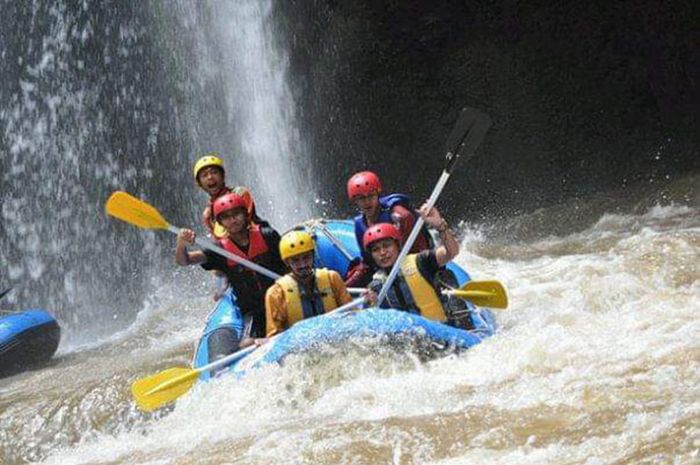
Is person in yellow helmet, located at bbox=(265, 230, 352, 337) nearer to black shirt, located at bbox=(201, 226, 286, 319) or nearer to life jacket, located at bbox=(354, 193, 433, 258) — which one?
black shirt, located at bbox=(201, 226, 286, 319)

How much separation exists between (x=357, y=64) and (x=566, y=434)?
10.2 metres

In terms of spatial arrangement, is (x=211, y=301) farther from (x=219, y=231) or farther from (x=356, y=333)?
(x=356, y=333)

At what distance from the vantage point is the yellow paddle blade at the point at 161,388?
219 inches

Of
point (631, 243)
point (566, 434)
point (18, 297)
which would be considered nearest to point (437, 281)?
point (566, 434)

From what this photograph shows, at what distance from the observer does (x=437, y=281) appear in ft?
19.4

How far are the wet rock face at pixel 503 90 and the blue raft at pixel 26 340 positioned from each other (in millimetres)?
5282

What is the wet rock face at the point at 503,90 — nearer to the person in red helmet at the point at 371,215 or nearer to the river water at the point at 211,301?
the river water at the point at 211,301

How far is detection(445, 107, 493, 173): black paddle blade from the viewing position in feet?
21.4

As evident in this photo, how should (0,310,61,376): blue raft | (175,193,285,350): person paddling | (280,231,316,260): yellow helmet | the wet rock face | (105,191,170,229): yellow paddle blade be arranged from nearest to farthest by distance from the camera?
(280,231,316,260): yellow helmet
(175,193,285,350): person paddling
(105,191,170,229): yellow paddle blade
(0,310,61,376): blue raft
the wet rock face

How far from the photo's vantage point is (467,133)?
654cm

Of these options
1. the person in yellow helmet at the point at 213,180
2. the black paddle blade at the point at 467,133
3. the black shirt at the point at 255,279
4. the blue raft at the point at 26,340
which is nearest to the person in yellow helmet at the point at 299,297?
the black shirt at the point at 255,279

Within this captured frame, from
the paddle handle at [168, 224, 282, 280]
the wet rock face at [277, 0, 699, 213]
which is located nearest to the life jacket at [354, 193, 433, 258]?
the paddle handle at [168, 224, 282, 280]

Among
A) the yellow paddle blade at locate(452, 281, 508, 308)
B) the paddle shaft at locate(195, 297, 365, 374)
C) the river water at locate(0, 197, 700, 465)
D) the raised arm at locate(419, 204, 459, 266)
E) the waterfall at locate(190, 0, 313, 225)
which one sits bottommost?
the river water at locate(0, 197, 700, 465)

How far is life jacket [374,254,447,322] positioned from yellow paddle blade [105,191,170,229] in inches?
72.8
